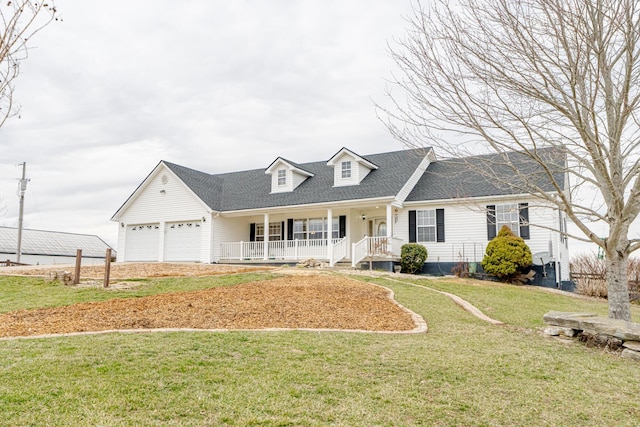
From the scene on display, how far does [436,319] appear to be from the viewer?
9031 mm

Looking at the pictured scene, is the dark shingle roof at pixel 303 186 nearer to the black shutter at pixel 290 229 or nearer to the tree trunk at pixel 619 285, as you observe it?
the black shutter at pixel 290 229

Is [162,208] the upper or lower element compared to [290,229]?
upper

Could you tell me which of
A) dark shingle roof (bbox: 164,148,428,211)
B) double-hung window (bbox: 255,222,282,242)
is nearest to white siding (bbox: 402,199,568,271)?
dark shingle roof (bbox: 164,148,428,211)

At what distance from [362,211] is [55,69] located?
1637cm

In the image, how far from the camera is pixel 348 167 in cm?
2225

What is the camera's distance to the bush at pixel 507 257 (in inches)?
660

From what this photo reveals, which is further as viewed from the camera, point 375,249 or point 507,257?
point 375,249

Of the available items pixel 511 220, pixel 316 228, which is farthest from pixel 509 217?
pixel 316 228

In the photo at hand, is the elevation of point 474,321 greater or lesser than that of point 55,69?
lesser

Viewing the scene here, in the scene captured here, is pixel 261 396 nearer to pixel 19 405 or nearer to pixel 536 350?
pixel 19 405

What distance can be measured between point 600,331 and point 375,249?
11921 millimetres

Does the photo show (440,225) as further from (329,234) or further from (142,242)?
(142,242)

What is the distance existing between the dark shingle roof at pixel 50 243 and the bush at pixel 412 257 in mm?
35401

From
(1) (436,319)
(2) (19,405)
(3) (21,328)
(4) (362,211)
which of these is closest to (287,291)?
(1) (436,319)
